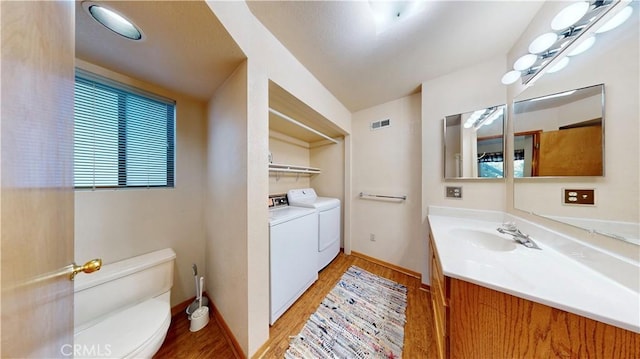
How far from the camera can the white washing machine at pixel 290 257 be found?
1434 mm

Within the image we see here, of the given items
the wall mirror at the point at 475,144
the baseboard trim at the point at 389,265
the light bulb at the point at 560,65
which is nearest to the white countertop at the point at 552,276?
the wall mirror at the point at 475,144

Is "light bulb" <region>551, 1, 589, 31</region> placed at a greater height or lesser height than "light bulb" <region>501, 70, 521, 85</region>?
greater

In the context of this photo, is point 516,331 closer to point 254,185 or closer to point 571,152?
point 571,152

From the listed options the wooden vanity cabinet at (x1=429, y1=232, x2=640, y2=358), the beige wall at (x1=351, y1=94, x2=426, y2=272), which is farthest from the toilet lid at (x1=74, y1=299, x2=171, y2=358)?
the beige wall at (x1=351, y1=94, x2=426, y2=272)

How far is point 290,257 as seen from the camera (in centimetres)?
160

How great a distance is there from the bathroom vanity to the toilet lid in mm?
1679

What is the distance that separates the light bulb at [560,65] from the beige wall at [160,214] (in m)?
2.79

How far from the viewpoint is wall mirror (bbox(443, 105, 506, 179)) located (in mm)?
1536

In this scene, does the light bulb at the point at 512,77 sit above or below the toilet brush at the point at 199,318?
above

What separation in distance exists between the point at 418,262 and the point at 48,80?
2872mm

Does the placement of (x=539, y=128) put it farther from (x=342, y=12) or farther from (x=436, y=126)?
(x=342, y=12)

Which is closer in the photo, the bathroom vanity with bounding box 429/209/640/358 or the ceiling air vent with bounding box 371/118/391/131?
the bathroom vanity with bounding box 429/209/640/358

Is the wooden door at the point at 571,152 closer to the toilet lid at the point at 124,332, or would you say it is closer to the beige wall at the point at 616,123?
the beige wall at the point at 616,123

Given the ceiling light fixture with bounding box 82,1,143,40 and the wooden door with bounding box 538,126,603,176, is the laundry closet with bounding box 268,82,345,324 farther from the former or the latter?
the wooden door with bounding box 538,126,603,176
